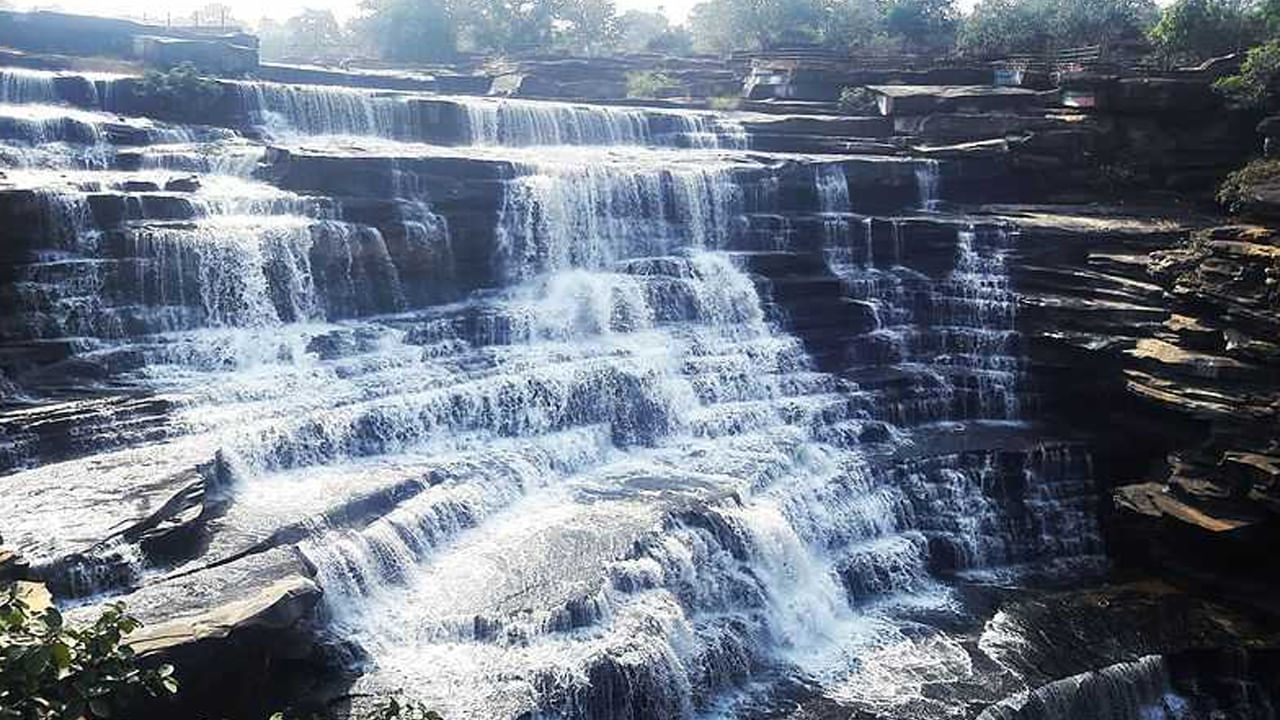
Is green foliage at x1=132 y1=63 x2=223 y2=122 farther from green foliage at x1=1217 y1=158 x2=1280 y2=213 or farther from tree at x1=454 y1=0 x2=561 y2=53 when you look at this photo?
tree at x1=454 y1=0 x2=561 y2=53

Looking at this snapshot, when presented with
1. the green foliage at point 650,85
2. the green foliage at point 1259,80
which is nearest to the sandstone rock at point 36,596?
the green foliage at point 1259,80

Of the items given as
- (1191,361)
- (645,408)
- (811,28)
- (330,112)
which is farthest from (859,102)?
(811,28)

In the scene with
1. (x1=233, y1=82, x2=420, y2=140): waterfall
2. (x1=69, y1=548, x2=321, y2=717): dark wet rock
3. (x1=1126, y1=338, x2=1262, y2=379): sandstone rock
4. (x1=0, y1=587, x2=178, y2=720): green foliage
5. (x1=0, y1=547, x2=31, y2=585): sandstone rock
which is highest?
(x1=233, y1=82, x2=420, y2=140): waterfall

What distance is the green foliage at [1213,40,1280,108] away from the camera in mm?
19578

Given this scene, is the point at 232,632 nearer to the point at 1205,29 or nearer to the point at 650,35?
the point at 1205,29

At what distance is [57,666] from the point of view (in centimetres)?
512

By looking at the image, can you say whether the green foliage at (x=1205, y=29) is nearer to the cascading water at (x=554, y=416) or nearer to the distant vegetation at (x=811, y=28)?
the distant vegetation at (x=811, y=28)

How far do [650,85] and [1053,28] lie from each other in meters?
16.8

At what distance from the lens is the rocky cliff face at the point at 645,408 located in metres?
10.5

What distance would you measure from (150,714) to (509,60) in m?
31.2

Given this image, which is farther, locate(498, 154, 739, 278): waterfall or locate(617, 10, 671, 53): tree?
locate(617, 10, 671, 53): tree

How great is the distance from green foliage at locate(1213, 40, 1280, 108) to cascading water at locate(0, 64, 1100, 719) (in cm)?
563

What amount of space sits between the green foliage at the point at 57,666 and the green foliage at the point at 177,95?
1852 cm

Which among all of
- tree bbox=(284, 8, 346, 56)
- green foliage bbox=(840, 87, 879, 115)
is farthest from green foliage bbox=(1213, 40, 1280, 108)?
tree bbox=(284, 8, 346, 56)
